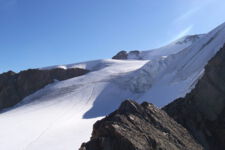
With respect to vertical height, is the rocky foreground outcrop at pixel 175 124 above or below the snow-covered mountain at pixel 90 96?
below

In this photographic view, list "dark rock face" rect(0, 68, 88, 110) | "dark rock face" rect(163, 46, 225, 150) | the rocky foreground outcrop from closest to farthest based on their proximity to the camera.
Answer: the rocky foreground outcrop → "dark rock face" rect(163, 46, 225, 150) → "dark rock face" rect(0, 68, 88, 110)

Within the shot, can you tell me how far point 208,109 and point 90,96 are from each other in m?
37.9

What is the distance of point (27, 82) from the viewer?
68.6 meters

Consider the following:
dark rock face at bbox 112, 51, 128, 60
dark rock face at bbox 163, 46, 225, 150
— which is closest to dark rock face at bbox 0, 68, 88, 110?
dark rock face at bbox 112, 51, 128, 60

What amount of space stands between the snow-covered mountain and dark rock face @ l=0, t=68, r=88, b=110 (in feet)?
15.6

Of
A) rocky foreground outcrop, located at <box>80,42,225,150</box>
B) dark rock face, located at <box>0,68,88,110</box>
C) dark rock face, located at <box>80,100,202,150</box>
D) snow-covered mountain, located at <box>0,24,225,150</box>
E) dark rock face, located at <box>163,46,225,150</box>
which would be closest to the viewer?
dark rock face, located at <box>80,100,202,150</box>

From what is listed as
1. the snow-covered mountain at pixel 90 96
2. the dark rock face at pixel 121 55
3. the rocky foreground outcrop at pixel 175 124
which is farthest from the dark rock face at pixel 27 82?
the rocky foreground outcrop at pixel 175 124

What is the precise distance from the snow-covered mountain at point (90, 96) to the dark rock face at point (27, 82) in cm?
476

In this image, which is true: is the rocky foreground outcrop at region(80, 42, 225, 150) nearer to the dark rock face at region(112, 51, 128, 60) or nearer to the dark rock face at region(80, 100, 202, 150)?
the dark rock face at region(80, 100, 202, 150)

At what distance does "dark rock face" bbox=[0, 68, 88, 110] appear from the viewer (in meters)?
67.1

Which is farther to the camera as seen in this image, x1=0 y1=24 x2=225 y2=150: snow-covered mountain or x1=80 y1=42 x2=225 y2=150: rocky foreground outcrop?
x1=0 y1=24 x2=225 y2=150: snow-covered mountain

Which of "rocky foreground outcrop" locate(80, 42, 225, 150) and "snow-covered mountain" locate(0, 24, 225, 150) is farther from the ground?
"snow-covered mountain" locate(0, 24, 225, 150)

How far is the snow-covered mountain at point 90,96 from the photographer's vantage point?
2639cm

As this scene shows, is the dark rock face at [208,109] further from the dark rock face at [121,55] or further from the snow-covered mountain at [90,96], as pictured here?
the dark rock face at [121,55]
